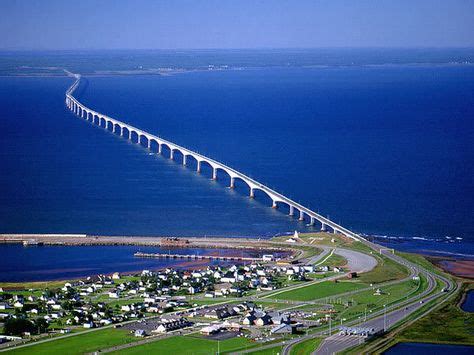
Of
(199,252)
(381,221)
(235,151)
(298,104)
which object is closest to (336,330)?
(199,252)

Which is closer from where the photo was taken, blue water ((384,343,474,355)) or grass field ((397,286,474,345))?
blue water ((384,343,474,355))

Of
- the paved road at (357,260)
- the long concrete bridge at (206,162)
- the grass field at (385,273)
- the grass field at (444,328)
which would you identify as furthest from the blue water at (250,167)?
the grass field at (444,328)

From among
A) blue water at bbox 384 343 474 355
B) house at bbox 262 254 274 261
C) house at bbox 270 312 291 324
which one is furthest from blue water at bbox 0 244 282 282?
blue water at bbox 384 343 474 355

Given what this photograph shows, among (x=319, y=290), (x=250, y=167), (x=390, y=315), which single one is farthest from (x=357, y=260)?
(x=250, y=167)

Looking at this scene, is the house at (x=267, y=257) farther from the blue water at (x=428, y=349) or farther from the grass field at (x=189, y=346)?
the blue water at (x=428, y=349)

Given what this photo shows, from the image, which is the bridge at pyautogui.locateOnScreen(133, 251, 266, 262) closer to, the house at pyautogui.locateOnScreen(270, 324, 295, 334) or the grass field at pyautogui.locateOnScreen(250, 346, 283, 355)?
the house at pyautogui.locateOnScreen(270, 324, 295, 334)

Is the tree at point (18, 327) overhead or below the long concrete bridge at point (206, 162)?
below
